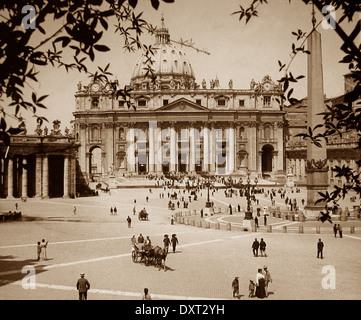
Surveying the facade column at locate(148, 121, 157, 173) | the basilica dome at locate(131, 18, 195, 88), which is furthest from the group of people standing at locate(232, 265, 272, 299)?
the basilica dome at locate(131, 18, 195, 88)

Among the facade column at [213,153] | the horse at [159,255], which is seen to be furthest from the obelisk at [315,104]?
the facade column at [213,153]

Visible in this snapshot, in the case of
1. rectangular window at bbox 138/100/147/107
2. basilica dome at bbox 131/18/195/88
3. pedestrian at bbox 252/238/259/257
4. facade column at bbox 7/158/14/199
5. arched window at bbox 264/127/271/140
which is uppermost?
basilica dome at bbox 131/18/195/88

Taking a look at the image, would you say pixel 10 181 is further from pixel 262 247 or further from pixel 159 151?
pixel 159 151

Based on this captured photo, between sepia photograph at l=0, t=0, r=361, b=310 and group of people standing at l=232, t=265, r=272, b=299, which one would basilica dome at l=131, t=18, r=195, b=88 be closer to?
sepia photograph at l=0, t=0, r=361, b=310

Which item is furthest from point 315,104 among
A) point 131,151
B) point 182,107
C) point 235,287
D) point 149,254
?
point 131,151

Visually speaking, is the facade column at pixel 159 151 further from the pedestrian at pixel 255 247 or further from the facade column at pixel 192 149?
the pedestrian at pixel 255 247

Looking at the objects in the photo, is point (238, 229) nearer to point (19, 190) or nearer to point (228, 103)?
point (19, 190)
